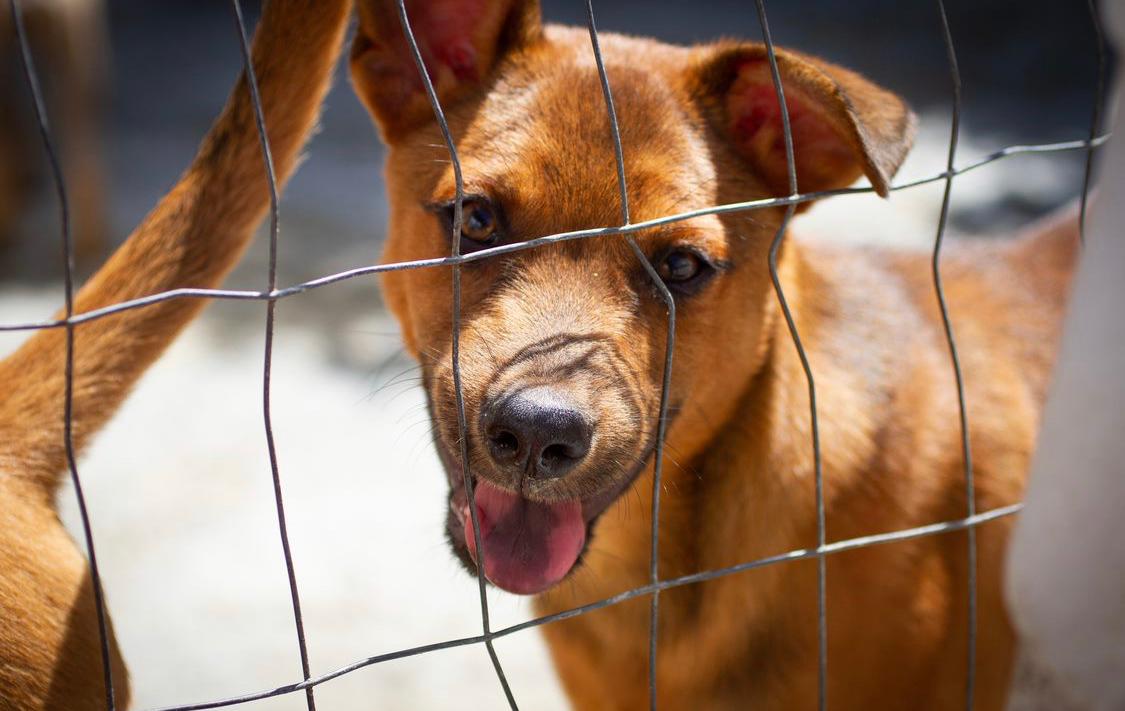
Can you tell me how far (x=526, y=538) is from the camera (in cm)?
217

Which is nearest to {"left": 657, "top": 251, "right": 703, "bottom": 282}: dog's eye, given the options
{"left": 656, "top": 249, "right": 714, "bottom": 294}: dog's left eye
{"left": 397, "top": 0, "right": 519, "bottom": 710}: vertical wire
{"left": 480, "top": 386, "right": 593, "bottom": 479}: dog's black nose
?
{"left": 656, "top": 249, "right": 714, "bottom": 294}: dog's left eye

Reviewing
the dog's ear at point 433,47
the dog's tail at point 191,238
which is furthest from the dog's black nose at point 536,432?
the dog's ear at point 433,47

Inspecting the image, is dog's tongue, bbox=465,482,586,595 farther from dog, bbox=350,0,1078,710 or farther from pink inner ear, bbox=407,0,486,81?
pink inner ear, bbox=407,0,486,81

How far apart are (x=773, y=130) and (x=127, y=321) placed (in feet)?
4.93

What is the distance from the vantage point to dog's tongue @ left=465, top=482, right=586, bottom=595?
2.13 metres

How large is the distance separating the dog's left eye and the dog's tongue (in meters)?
0.53

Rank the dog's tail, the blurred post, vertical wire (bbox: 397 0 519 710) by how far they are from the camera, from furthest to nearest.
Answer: the dog's tail → the blurred post → vertical wire (bbox: 397 0 519 710)

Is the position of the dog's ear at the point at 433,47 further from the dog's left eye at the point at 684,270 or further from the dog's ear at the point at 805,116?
the dog's left eye at the point at 684,270

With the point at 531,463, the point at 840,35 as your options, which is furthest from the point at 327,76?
the point at 840,35

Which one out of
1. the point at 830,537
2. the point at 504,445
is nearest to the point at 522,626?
the point at 504,445

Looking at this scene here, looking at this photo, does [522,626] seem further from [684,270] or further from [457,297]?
[684,270]

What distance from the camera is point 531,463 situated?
1.94m

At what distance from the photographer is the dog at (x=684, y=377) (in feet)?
6.96

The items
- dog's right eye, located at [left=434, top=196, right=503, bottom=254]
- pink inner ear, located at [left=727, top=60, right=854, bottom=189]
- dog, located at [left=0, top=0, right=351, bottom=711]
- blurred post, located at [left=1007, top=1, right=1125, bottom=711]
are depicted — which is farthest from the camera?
pink inner ear, located at [left=727, top=60, right=854, bottom=189]
